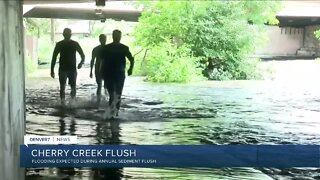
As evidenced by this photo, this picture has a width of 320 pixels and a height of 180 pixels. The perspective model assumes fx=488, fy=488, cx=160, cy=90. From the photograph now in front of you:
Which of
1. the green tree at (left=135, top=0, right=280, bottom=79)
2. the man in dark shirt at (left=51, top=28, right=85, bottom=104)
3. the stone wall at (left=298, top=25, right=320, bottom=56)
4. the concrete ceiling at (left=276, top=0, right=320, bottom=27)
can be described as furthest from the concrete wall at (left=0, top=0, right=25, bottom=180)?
the stone wall at (left=298, top=25, right=320, bottom=56)

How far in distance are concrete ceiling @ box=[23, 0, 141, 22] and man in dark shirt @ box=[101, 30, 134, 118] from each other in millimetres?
192

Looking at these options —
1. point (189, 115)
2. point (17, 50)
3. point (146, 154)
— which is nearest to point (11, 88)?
point (17, 50)

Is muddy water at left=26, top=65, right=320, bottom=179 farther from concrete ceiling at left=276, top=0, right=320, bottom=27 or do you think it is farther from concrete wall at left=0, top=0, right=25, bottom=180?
concrete ceiling at left=276, top=0, right=320, bottom=27

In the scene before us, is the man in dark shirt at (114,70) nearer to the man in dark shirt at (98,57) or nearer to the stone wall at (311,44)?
the man in dark shirt at (98,57)

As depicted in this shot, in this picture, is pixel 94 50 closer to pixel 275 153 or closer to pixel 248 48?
pixel 248 48

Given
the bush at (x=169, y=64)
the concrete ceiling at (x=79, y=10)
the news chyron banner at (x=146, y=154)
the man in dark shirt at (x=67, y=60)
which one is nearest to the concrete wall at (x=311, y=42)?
the news chyron banner at (x=146, y=154)

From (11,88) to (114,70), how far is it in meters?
0.66

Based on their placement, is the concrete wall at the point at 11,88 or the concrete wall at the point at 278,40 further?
the concrete wall at the point at 278,40

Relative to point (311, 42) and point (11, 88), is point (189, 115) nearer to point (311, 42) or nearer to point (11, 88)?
point (311, 42)

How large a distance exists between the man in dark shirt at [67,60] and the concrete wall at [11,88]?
0.23 metres

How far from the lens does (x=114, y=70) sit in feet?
10.5

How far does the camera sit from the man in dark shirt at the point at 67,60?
3.12 metres

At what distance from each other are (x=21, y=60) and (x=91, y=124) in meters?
0.61

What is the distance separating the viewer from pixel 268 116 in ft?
10.6
